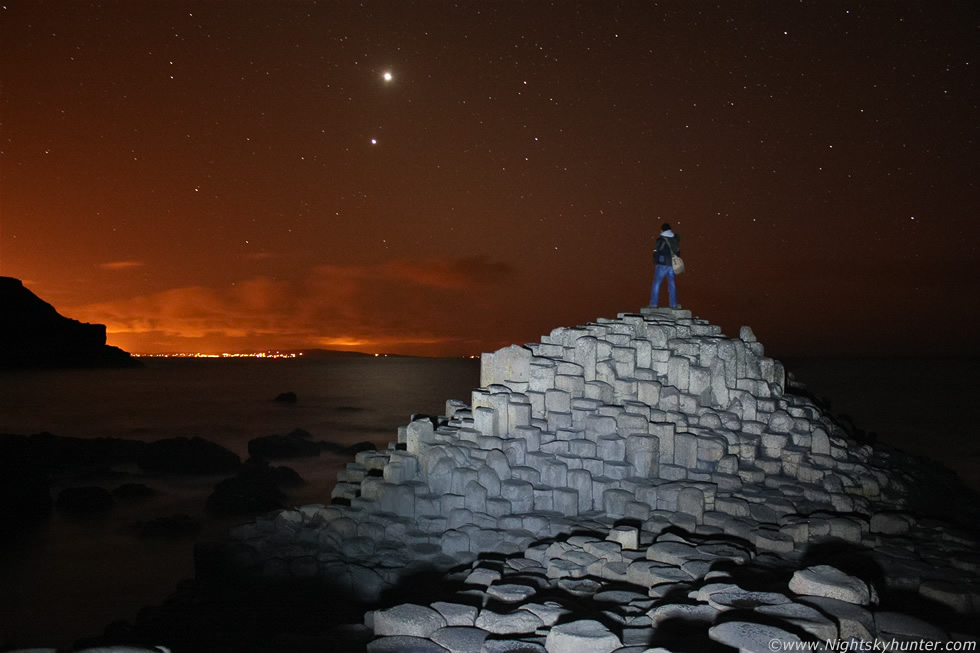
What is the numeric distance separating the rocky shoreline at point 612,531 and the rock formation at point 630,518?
30mm

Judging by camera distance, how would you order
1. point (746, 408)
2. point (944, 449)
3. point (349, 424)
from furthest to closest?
1. point (349, 424)
2. point (944, 449)
3. point (746, 408)

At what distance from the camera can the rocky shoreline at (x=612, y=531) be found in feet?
20.5

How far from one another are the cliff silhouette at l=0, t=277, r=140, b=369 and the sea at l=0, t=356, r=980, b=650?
4524 mm

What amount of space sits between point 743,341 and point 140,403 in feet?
154

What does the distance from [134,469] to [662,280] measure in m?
18.9

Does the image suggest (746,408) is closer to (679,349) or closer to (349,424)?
(679,349)

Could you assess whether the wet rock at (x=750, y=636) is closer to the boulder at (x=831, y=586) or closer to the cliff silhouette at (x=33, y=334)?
the boulder at (x=831, y=586)

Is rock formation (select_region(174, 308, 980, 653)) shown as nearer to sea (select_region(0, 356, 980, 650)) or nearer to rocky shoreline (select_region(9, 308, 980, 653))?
rocky shoreline (select_region(9, 308, 980, 653))

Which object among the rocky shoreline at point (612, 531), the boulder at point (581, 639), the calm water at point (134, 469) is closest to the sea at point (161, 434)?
the calm water at point (134, 469)

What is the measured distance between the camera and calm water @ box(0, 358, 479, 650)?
12656 mm

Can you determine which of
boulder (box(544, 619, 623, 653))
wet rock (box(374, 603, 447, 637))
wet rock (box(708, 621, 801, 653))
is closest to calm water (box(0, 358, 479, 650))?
wet rock (box(374, 603, 447, 637))

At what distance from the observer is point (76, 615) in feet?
39.8

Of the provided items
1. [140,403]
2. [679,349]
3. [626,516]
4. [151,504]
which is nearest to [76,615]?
[151,504]

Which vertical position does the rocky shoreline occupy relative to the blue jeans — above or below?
below
